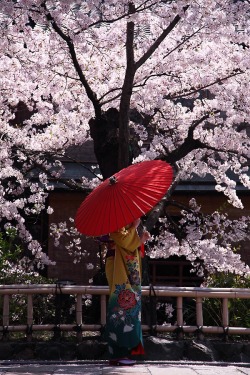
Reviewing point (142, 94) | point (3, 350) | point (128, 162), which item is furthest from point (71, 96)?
point (3, 350)

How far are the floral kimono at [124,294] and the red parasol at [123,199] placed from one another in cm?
39

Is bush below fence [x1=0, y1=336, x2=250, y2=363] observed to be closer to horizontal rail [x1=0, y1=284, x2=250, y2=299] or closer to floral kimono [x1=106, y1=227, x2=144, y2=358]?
horizontal rail [x1=0, y1=284, x2=250, y2=299]

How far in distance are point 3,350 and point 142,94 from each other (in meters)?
5.64

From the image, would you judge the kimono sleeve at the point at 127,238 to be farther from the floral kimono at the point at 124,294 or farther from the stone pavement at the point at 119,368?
the stone pavement at the point at 119,368

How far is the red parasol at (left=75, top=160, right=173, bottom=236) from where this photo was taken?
7.42 m

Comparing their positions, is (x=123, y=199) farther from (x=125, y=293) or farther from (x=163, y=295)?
(x=163, y=295)

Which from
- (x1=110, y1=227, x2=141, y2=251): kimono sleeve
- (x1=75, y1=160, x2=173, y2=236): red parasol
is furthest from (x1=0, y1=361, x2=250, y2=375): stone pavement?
(x1=75, y1=160, x2=173, y2=236): red parasol

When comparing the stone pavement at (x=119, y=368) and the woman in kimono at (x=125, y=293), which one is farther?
the woman in kimono at (x=125, y=293)

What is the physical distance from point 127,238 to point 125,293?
53 centimetres

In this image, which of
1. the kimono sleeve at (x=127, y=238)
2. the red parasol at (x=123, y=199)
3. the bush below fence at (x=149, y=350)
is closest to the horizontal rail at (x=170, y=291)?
the bush below fence at (x=149, y=350)

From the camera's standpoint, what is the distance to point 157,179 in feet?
25.9

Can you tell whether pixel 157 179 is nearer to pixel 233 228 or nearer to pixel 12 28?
pixel 12 28

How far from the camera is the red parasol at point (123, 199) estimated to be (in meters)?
7.42

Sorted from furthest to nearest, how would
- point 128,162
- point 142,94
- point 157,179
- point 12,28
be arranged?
point 142,94 → point 12,28 → point 128,162 → point 157,179
